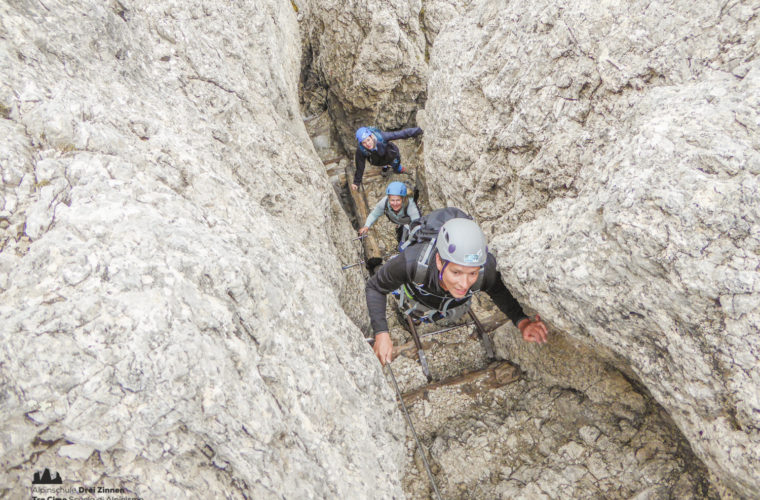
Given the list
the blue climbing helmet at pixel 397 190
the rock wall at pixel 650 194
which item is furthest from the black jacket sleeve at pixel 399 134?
the rock wall at pixel 650 194

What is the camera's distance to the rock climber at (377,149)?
8039 millimetres

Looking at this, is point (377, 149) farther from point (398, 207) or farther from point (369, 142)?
point (398, 207)

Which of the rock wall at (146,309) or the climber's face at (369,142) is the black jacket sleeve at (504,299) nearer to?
the rock wall at (146,309)

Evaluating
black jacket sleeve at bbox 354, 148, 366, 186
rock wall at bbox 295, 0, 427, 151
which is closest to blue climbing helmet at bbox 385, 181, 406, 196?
black jacket sleeve at bbox 354, 148, 366, 186

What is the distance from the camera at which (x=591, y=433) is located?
4.00 meters

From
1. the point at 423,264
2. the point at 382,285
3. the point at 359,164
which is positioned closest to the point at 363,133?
the point at 359,164

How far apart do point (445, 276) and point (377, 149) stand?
5.16 m

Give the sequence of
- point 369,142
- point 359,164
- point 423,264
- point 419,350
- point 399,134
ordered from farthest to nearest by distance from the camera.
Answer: point 399,134 → point 359,164 → point 369,142 → point 419,350 → point 423,264

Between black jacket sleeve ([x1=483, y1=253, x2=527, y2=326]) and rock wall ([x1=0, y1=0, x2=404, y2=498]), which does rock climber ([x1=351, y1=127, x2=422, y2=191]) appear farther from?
black jacket sleeve ([x1=483, y1=253, x2=527, y2=326])

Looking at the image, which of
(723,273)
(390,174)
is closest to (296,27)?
(390,174)

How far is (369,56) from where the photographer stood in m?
9.11

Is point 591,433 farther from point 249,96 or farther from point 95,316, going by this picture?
point 249,96

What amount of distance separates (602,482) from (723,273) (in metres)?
2.55

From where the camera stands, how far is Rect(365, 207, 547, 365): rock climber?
3.52m
